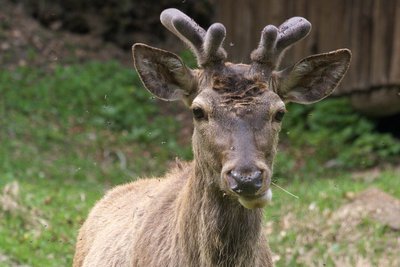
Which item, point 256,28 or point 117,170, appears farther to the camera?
point 256,28

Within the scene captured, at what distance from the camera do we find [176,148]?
17.5 metres

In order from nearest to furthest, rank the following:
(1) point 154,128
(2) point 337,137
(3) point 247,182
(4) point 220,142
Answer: (3) point 247,182, (4) point 220,142, (2) point 337,137, (1) point 154,128

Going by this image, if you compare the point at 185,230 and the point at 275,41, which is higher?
the point at 275,41

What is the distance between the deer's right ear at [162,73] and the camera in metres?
6.57

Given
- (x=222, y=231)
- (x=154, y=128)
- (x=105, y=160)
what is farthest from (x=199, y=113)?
(x=154, y=128)

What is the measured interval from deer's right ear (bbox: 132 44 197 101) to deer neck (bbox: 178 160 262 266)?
608mm

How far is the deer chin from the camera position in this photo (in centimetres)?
566

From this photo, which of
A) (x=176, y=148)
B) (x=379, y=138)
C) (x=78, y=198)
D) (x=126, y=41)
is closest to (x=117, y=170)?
(x=176, y=148)

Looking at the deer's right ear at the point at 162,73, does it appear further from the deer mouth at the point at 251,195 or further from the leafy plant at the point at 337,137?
the leafy plant at the point at 337,137

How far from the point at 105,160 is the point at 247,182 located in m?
11.2

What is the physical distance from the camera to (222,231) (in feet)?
20.2

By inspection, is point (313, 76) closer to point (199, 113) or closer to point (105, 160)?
point (199, 113)

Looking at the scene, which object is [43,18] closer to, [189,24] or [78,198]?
[78,198]

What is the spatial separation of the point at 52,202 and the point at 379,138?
22.1 ft
